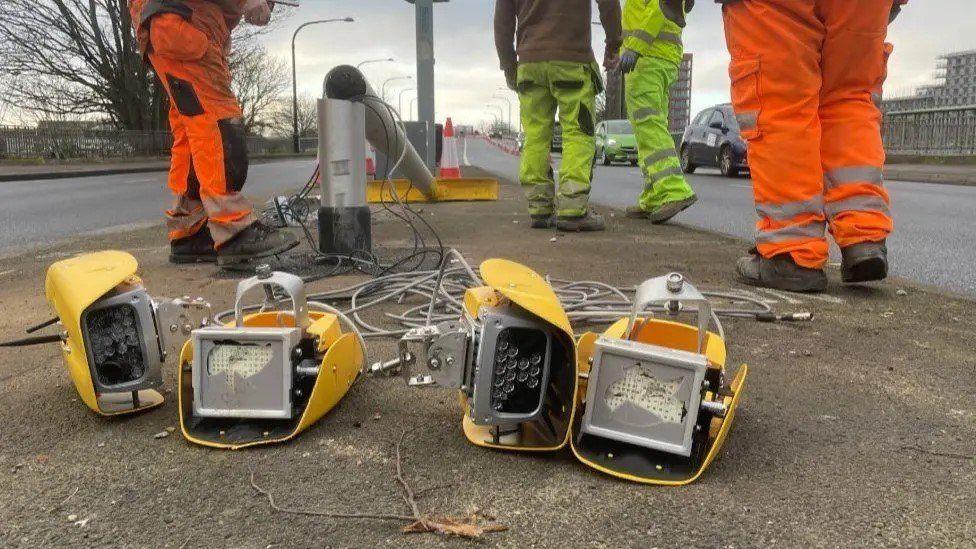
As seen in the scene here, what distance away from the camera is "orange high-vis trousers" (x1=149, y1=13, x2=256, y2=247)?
3314 mm

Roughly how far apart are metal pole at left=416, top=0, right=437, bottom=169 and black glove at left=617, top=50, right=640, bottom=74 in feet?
15.7

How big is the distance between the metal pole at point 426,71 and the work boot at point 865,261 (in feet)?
25.4

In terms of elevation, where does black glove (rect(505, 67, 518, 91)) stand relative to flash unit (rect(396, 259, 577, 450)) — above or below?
above

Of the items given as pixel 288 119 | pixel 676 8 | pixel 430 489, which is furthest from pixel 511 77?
pixel 288 119

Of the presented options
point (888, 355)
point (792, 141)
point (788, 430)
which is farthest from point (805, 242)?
point (788, 430)

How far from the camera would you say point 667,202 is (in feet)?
18.8

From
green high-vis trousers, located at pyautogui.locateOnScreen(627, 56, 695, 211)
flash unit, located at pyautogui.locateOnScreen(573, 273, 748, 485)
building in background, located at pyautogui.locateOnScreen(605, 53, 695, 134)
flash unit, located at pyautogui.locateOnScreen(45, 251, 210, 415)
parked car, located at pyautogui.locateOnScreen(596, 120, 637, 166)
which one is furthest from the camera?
building in background, located at pyautogui.locateOnScreen(605, 53, 695, 134)

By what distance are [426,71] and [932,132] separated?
1601 centimetres

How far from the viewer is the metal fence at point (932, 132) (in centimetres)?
1867

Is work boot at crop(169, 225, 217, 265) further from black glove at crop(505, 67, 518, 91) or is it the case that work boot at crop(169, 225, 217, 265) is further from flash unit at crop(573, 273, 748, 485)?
flash unit at crop(573, 273, 748, 485)

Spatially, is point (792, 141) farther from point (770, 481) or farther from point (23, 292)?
point (23, 292)

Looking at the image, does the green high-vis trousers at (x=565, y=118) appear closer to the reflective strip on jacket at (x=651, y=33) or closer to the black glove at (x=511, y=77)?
the black glove at (x=511, y=77)

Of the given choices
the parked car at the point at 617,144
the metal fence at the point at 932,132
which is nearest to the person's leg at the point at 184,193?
the parked car at the point at 617,144

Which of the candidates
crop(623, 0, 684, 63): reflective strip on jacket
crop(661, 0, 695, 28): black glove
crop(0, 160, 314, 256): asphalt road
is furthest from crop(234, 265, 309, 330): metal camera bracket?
crop(623, 0, 684, 63): reflective strip on jacket
